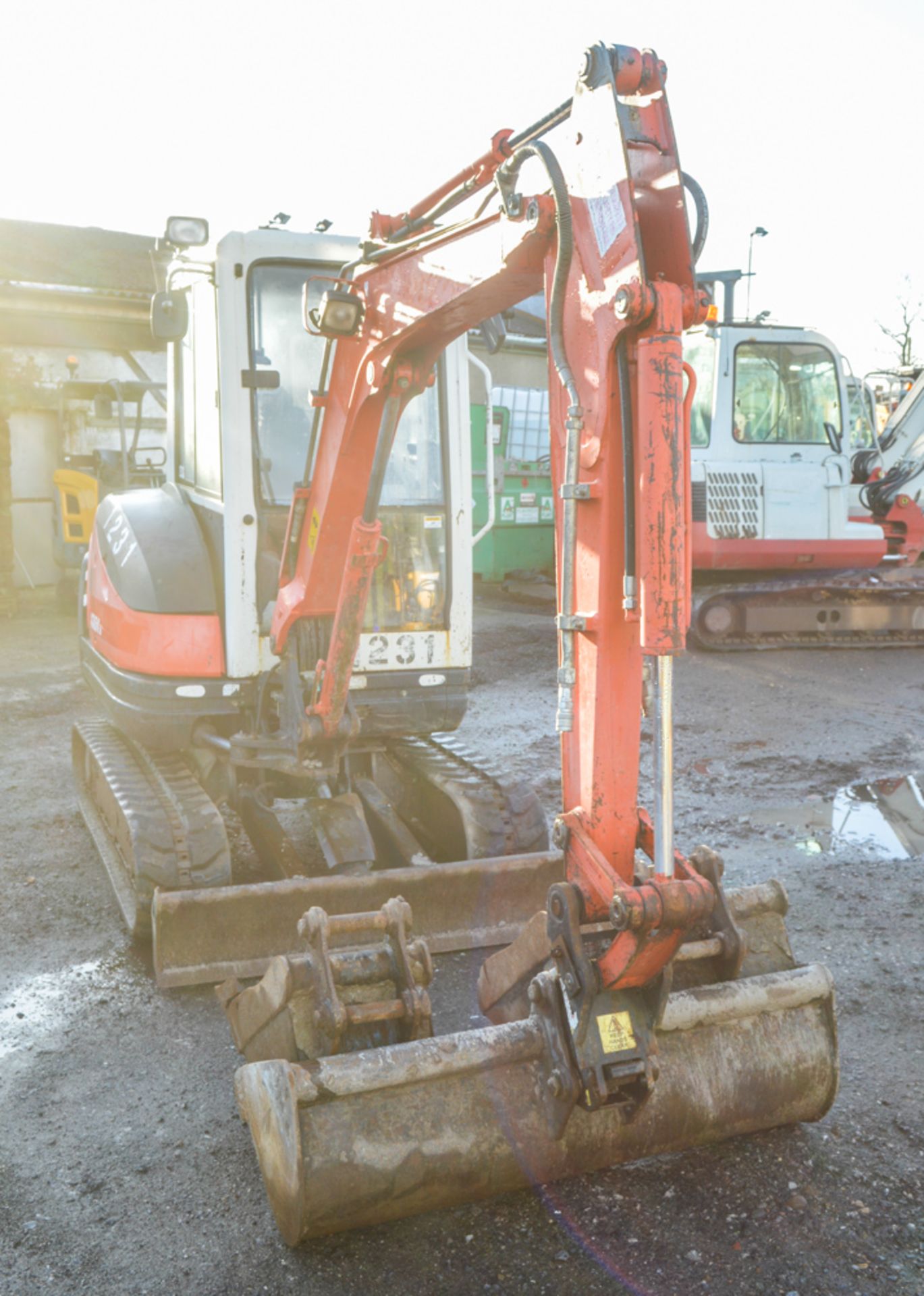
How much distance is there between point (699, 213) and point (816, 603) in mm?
8060

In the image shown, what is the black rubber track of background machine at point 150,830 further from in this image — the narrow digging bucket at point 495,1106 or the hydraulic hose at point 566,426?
the hydraulic hose at point 566,426

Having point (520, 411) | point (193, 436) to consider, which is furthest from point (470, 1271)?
point (520, 411)

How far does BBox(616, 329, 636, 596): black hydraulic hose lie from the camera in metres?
2.44

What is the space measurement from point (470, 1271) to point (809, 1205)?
2.76 feet

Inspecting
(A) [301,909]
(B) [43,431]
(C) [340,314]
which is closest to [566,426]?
(C) [340,314]

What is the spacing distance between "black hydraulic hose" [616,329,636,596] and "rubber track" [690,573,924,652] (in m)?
7.67

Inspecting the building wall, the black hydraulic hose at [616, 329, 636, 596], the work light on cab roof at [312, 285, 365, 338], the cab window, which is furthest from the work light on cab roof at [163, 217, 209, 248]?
the building wall

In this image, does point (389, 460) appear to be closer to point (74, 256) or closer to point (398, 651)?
point (398, 651)

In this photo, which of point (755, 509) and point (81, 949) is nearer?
point (81, 949)

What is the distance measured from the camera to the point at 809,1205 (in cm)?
272

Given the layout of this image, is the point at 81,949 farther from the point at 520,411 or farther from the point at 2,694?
the point at 520,411

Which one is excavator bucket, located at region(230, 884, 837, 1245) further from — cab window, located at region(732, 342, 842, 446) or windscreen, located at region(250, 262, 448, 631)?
cab window, located at region(732, 342, 842, 446)

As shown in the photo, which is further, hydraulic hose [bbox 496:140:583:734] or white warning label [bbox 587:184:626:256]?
hydraulic hose [bbox 496:140:583:734]

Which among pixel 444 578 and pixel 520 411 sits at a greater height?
pixel 520 411
